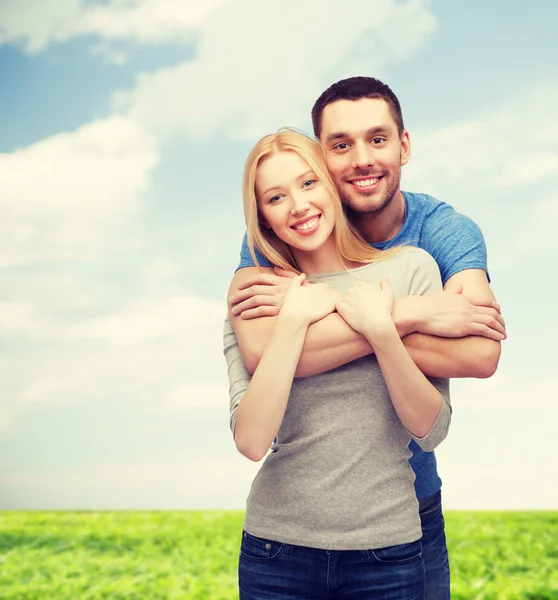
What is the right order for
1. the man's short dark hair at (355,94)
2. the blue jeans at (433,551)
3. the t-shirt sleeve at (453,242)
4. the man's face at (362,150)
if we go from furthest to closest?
the blue jeans at (433,551), the man's short dark hair at (355,94), the man's face at (362,150), the t-shirt sleeve at (453,242)

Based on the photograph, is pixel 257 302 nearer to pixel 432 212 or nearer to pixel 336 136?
pixel 336 136

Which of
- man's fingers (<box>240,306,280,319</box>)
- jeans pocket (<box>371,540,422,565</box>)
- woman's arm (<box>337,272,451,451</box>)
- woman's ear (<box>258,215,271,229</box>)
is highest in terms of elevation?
→ woman's ear (<box>258,215,271,229</box>)

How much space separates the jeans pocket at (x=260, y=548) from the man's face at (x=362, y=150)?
1.29m

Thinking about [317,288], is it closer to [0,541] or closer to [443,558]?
[443,558]

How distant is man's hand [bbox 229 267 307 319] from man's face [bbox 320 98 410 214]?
2.01ft

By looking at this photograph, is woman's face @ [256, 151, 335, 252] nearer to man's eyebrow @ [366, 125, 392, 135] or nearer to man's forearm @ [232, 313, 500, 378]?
man's forearm @ [232, 313, 500, 378]

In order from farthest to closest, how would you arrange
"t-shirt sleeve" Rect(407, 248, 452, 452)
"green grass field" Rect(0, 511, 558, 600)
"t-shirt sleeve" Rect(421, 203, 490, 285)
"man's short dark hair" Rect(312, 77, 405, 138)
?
"green grass field" Rect(0, 511, 558, 600), "man's short dark hair" Rect(312, 77, 405, 138), "t-shirt sleeve" Rect(421, 203, 490, 285), "t-shirt sleeve" Rect(407, 248, 452, 452)

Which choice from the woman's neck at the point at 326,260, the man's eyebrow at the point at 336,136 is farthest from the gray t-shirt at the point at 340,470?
the man's eyebrow at the point at 336,136

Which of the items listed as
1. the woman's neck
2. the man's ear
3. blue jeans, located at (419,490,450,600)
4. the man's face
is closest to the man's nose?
the man's face

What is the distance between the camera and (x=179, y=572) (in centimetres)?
548

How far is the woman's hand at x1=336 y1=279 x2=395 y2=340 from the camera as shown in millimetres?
1834

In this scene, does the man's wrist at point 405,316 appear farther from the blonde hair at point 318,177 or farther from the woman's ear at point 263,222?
the woman's ear at point 263,222

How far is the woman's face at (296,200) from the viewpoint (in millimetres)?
2053

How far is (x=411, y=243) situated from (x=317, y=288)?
3.02 ft
